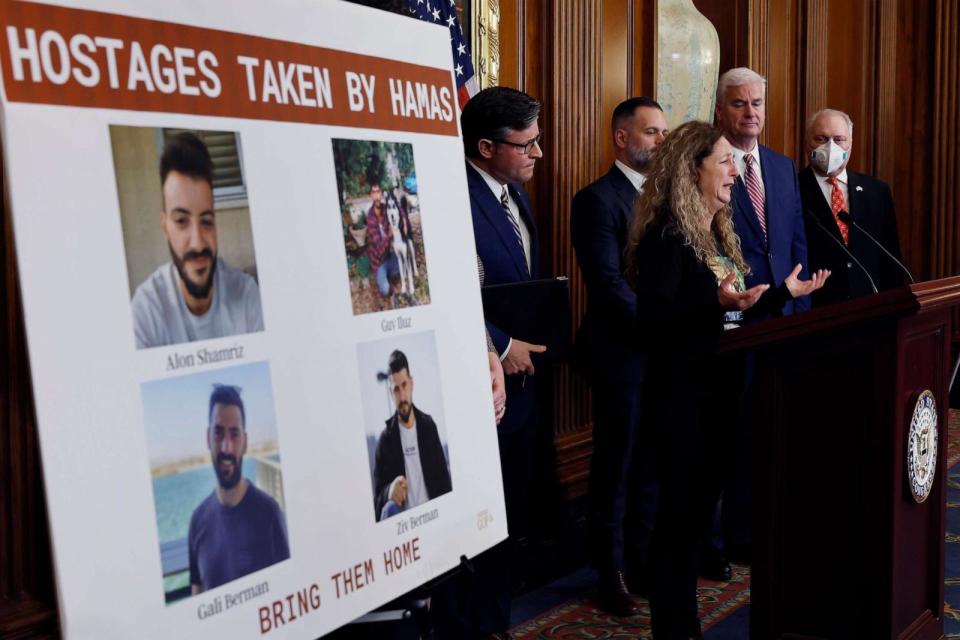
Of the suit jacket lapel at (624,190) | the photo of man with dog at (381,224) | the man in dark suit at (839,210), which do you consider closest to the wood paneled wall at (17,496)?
the photo of man with dog at (381,224)

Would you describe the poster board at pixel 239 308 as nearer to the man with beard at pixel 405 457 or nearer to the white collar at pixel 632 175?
the man with beard at pixel 405 457

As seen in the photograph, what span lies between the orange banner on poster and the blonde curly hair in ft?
4.15

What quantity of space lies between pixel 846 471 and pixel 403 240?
4.64 feet

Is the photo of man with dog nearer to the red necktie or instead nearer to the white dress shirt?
the white dress shirt

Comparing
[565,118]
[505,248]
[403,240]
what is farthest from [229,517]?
[565,118]

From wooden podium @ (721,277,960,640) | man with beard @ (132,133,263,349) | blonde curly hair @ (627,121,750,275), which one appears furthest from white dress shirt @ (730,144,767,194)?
man with beard @ (132,133,263,349)

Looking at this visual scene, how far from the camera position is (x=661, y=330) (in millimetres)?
2779

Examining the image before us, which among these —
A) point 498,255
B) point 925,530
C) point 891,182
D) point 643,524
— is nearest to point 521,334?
point 498,255

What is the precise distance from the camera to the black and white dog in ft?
5.31

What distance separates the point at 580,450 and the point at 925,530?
177 cm

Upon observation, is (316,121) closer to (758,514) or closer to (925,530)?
(758,514)

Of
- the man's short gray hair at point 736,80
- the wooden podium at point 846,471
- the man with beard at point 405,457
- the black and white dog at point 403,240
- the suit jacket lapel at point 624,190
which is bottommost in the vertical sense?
the wooden podium at point 846,471

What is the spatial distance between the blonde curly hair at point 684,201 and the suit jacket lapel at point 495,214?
0.36m

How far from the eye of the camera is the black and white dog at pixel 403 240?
162cm
